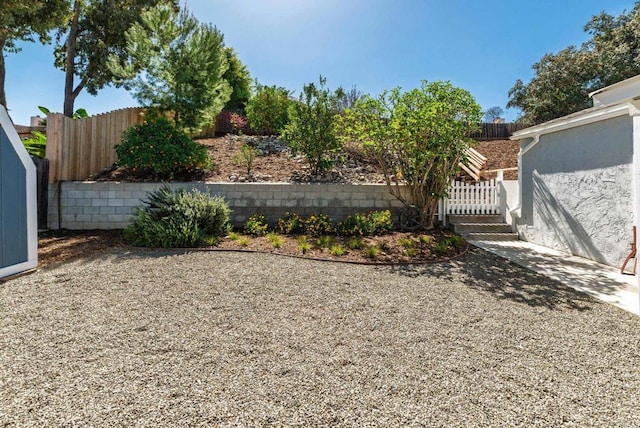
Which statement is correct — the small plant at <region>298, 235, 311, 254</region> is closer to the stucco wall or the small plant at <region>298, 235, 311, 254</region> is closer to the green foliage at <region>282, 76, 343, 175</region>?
the green foliage at <region>282, 76, 343, 175</region>

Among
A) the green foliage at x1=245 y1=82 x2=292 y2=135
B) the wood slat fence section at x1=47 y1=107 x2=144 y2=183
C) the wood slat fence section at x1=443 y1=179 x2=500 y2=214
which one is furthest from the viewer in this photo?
the green foliage at x1=245 y1=82 x2=292 y2=135

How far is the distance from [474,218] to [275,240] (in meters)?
4.74

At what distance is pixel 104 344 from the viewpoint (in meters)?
2.34

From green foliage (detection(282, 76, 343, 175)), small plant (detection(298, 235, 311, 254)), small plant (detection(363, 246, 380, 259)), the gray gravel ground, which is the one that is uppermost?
green foliage (detection(282, 76, 343, 175))

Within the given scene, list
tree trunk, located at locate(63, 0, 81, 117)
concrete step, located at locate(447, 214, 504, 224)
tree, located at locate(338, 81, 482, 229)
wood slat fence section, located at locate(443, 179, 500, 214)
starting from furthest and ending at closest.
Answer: tree trunk, located at locate(63, 0, 81, 117) < wood slat fence section, located at locate(443, 179, 500, 214) < concrete step, located at locate(447, 214, 504, 224) < tree, located at locate(338, 81, 482, 229)

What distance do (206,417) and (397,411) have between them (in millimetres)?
1050

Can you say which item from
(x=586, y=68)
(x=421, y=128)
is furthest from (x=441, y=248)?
(x=586, y=68)

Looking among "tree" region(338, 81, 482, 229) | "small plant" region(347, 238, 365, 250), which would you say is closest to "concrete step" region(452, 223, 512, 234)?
"tree" region(338, 81, 482, 229)

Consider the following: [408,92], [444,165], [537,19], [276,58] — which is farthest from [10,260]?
[537,19]

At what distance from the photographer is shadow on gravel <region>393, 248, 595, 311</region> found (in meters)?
3.45

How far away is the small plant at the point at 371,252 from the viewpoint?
4.91m

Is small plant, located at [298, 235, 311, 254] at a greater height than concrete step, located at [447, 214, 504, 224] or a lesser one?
lesser

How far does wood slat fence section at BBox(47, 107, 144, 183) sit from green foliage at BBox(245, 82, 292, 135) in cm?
379

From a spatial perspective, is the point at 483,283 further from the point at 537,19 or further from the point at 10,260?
the point at 537,19
